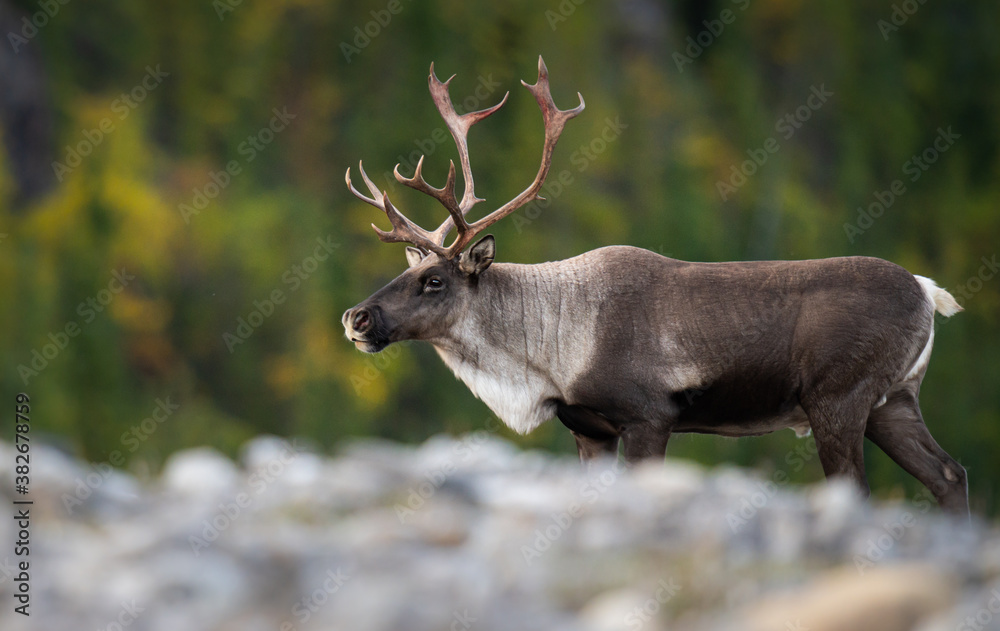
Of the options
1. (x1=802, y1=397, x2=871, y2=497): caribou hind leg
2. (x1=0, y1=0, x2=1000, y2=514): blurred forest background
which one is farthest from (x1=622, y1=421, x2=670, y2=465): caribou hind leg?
(x1=0, y1=0, x2=1000, y2=514): blurred forest background

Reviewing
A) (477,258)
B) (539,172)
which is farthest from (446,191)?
(539,172)

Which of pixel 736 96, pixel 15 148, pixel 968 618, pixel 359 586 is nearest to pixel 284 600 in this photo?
pixel 359 586

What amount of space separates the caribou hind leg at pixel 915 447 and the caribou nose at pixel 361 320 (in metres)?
3.06

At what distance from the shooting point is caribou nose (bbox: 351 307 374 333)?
676 centimetres

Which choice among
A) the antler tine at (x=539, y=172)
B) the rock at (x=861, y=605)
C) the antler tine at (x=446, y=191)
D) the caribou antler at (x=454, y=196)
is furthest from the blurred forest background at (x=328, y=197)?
the rock at (x=861, y=605)

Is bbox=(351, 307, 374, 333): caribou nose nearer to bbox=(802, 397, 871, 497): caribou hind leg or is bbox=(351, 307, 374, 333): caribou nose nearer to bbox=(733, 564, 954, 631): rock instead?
bbox=(802, 397, 871, 497): caribou hind leg

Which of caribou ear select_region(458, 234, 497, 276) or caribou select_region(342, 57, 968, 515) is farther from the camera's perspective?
caribou ear select_region(458, 234, 497, 276)

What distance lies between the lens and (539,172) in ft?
24.1

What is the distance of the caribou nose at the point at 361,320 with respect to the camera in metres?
6.76

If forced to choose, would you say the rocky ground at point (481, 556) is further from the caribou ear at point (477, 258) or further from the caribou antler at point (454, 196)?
the caribou antler at point (454, 196)

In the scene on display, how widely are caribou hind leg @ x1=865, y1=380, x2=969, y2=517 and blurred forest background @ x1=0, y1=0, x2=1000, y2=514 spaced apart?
817cm

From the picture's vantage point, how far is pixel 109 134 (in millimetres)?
16016

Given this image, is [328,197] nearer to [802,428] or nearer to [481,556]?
[802,428]

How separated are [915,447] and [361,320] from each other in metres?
3.37
